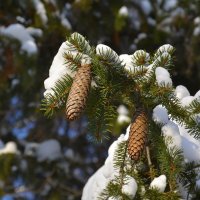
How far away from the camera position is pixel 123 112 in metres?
4.66

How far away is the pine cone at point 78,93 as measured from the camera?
1416 millimetres

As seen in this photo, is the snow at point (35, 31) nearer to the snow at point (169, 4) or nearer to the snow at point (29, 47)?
the snow at point (29, 47)

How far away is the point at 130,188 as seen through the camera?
1.67 m

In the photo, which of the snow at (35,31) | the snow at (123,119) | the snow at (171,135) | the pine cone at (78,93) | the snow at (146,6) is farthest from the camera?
the snow at (146,6)

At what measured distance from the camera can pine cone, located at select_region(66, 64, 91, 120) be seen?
142 cm

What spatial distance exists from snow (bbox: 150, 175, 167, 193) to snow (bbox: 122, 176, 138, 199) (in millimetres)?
65

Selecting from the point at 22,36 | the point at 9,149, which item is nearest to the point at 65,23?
the point at 22,36

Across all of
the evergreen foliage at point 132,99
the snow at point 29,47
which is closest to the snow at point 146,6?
the snow at point 29,47

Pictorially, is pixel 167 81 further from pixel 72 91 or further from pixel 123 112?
pixel 123 112

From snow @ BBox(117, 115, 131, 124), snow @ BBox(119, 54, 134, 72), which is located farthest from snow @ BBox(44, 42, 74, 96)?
snow @ BBox(117, 115, 131, 124)

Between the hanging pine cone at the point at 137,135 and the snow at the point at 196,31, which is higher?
the snow at the point at 196,31

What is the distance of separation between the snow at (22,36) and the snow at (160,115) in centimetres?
257

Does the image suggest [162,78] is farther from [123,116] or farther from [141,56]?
[123,116]

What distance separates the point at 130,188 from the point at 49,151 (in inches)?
153
